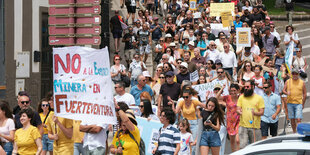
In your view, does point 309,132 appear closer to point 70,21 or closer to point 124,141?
point 124,141

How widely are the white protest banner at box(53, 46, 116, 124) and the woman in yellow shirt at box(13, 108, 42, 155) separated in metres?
1.19

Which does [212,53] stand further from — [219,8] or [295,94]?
[219,8]

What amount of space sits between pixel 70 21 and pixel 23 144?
4050mm

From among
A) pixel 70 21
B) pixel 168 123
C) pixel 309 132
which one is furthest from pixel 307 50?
pixel 309 132

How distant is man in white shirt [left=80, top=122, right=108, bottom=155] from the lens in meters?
→ 9.24

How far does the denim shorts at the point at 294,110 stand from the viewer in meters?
14.9

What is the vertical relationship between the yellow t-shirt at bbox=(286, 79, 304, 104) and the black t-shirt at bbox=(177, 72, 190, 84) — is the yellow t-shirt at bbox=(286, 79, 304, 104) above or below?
below

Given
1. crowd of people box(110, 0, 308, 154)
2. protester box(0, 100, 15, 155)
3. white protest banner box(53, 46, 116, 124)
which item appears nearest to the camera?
white protest banner box(53, 46, 116, 124)

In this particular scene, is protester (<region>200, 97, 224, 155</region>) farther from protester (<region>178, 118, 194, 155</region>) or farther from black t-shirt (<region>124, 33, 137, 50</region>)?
black t-shirt (<region>124, 33, 137, 50</region>)

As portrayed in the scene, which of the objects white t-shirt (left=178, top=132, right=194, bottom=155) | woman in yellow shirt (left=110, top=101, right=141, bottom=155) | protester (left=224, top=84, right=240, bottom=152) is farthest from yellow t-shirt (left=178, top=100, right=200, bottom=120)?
woman in yellow shirt (left=110, top=101, right=141, bottom=155)

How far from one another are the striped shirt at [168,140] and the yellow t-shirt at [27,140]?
6.98 ft

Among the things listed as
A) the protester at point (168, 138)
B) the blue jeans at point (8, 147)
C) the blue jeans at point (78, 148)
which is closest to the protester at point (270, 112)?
the protester at point (168, 138)

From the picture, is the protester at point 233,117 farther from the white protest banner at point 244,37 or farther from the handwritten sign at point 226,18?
the handwritten sign at point 226,18

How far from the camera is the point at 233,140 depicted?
1332 centimetres
